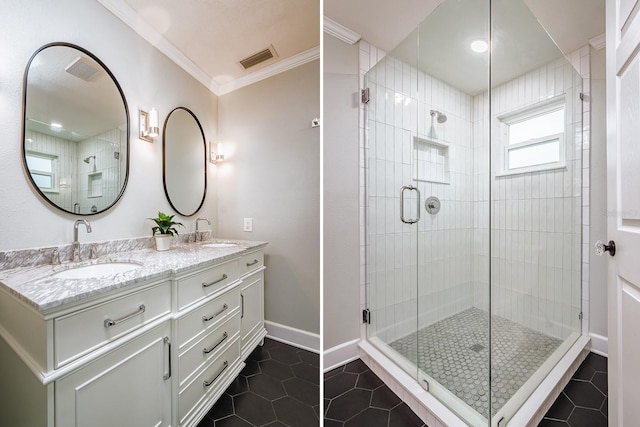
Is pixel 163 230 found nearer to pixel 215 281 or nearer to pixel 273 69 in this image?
pixel 215 281

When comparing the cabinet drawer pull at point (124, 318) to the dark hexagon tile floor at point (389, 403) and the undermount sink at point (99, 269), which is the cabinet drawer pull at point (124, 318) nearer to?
the undermount sink at point (99, 269)

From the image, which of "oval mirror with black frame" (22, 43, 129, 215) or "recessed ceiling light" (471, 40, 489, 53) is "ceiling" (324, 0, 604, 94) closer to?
"recessed ceiling light" (471, 40, 489, 53)

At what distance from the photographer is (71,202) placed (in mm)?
824

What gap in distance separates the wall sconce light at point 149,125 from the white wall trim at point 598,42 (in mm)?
2395

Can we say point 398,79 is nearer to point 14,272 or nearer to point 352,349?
point 352,349

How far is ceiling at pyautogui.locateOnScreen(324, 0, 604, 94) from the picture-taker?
1.19 metres

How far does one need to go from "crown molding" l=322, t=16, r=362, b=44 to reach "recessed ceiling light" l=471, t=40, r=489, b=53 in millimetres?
607

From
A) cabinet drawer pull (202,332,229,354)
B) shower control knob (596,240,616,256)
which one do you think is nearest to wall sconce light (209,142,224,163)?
cabinet drawer pull (202,332,229,354)

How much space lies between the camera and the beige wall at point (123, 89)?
0.70 m

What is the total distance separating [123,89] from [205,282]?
798 mm

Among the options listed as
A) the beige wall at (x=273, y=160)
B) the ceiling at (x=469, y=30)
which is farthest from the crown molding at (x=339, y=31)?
the beige wall at (x=273, y=160)

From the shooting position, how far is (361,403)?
1169 mm

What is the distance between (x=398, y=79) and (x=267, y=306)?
1.46m

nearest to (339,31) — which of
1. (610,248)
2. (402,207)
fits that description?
(402,207)
